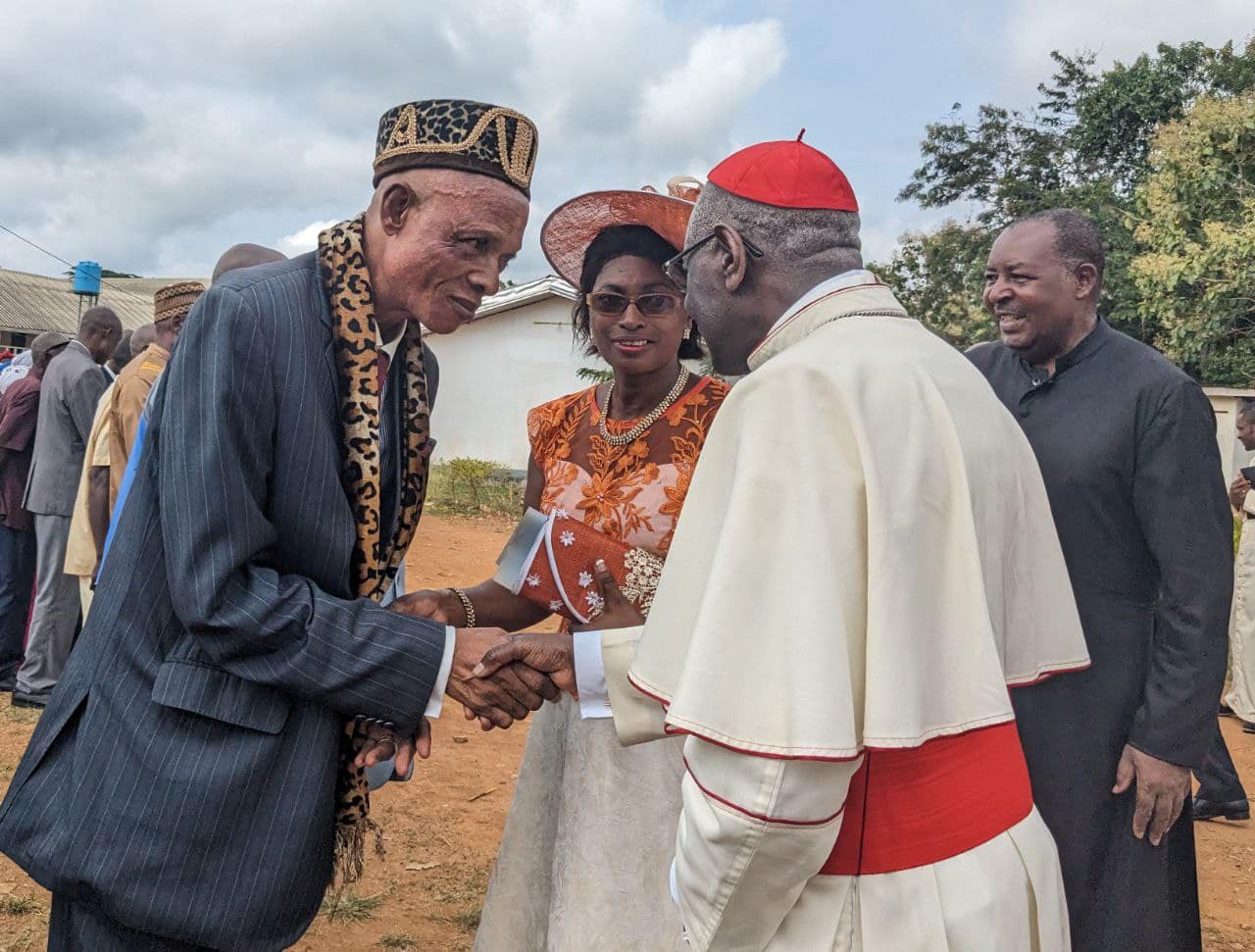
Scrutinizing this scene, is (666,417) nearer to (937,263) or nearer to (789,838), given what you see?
(789,838)

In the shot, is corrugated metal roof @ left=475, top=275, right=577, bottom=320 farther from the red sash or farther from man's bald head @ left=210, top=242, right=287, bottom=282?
the red sash

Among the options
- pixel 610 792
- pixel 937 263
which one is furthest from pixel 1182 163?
pixel 610 792

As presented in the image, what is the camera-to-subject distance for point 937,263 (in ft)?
92.0

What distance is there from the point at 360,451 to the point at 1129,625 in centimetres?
228

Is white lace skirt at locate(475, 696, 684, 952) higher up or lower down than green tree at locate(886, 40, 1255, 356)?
lower down

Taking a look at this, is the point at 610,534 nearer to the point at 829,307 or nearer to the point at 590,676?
the point at 590,676

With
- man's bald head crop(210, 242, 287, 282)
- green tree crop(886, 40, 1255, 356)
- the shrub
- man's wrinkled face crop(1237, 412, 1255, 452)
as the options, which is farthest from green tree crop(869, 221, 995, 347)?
man's bald head crop(210, 242, 287, 282)

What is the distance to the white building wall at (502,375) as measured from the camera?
958 inches

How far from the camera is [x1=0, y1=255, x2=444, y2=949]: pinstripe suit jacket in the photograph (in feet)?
6.33

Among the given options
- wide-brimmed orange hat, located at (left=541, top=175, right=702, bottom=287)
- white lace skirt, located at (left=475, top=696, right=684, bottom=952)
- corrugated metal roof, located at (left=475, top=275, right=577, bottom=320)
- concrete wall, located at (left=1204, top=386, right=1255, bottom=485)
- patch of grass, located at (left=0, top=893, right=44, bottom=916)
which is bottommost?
patch of grass, located at (left=0, top=893, right=44, bottom=916)

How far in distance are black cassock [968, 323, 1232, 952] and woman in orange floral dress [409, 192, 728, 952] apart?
1.16m

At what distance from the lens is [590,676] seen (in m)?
2.52

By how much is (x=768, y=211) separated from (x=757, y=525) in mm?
663

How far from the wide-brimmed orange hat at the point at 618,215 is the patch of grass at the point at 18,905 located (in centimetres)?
350
